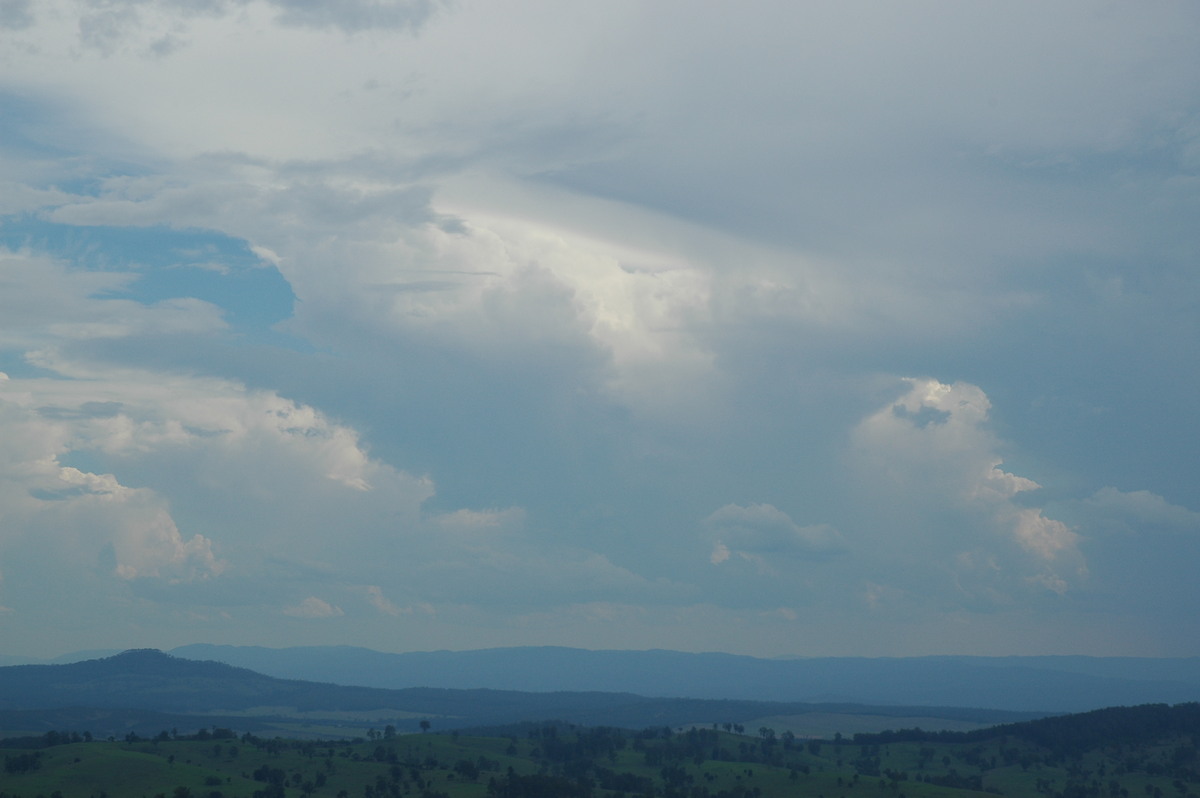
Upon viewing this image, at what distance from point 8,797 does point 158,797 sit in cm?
2647

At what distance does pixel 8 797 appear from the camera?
194 metres

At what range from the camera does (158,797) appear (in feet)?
636
